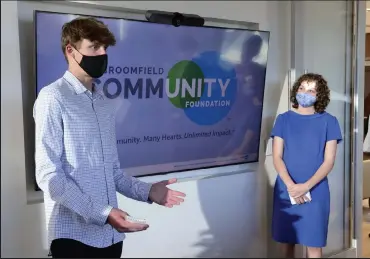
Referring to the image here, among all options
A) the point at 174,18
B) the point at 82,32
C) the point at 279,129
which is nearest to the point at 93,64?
the point at 82,32

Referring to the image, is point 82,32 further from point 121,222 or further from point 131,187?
point 121,222

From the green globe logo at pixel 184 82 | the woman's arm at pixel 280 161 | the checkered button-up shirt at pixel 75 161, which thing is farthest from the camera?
the woman's arm at pixel 280 161

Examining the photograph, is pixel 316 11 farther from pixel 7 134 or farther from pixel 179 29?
pixel 7 134

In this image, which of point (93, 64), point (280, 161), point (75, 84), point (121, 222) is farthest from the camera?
point (280, 161)

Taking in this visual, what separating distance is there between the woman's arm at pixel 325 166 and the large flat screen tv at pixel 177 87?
46cm

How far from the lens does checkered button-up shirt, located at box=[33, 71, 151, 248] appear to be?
1550 mm

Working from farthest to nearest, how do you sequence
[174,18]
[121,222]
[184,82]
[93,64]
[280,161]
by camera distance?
1. [280,161]
2. [184,82]
3. [174,18]
4. [93,64]
5. [121,222]

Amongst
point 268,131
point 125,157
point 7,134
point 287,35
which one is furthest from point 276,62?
point 7,134

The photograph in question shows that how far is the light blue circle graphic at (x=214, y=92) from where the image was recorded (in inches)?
106

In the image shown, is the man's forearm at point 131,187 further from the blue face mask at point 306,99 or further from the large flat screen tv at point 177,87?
the blue face mask at point 306,99

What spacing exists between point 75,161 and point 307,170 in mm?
1521

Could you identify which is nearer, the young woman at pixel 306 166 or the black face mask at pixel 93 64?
the black face mask at pixel 93 64

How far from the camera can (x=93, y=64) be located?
6.00 ft

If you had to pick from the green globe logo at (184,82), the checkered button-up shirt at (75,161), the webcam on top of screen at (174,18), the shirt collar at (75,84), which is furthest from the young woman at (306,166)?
the shirt collar at (75,84)
